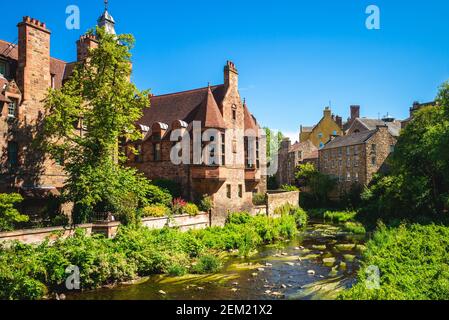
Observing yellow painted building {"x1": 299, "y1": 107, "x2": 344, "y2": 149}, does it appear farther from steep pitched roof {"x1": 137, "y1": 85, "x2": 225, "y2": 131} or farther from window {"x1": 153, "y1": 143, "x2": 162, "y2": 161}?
window {"x1": 153, "y1": 143, "x2": 162, "y2": 161}

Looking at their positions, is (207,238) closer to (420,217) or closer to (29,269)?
(29,269)

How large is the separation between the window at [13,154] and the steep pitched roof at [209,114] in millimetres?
13388

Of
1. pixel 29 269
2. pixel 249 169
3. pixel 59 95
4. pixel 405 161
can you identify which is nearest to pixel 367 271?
pixel 29 269

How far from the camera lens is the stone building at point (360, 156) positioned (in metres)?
50.3

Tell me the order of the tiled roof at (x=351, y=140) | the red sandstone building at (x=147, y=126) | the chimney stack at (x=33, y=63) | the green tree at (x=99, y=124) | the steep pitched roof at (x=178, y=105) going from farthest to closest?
the tiled roof at (x=351, y=140)
the steep pitched roof at (x=178, y=105)
the chimney stack at (x=33, y=63)
the red sandstone building at (x=147, y=126)
the green tree at (x=99, y=124)

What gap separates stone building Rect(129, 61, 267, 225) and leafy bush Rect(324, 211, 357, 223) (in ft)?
45.1

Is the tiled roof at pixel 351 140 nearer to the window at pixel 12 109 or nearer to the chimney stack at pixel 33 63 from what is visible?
the chimney stack at pixel 33 63

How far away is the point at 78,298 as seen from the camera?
15438mm

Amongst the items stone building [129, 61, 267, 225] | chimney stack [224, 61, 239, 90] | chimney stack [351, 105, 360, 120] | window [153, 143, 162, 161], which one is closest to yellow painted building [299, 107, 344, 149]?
chimney stack [351, 105, 360, 120]

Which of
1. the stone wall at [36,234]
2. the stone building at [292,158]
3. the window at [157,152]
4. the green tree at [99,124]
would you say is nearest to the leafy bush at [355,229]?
the window at [157,152]

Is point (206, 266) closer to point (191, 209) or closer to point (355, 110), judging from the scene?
point (191, 209)

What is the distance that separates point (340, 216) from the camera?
44219mm
